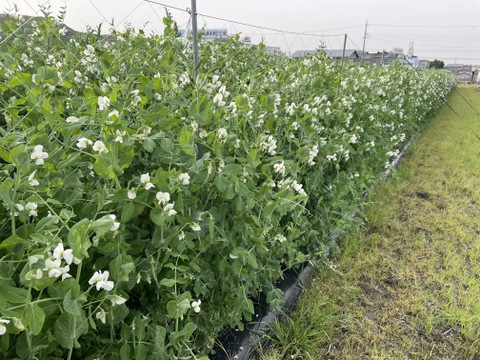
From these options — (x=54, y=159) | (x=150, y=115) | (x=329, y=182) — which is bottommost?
(x=329, y=182)

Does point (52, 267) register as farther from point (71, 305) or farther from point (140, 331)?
point (140, 331)

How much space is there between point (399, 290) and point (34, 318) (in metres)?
2.21

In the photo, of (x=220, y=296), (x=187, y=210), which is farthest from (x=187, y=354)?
(x=187, y=210)

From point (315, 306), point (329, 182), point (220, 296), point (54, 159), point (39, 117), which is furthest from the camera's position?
point (329, 182)

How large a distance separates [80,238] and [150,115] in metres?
0.55

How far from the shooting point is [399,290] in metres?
2.34

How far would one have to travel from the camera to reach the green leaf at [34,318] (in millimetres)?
691

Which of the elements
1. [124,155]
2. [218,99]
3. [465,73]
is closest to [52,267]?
[124,155]

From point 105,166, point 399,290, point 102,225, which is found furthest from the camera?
point 399,290

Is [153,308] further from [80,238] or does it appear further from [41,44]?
[41,44]

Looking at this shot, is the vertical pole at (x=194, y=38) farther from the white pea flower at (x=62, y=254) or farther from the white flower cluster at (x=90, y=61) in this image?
the white pea flower at (x=62, y=254)

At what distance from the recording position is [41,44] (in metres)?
2.37

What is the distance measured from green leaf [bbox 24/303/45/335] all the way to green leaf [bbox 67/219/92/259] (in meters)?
0.12

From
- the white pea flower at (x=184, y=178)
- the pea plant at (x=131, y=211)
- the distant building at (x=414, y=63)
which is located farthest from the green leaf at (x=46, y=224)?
the distant building at (x=414, y=63)
